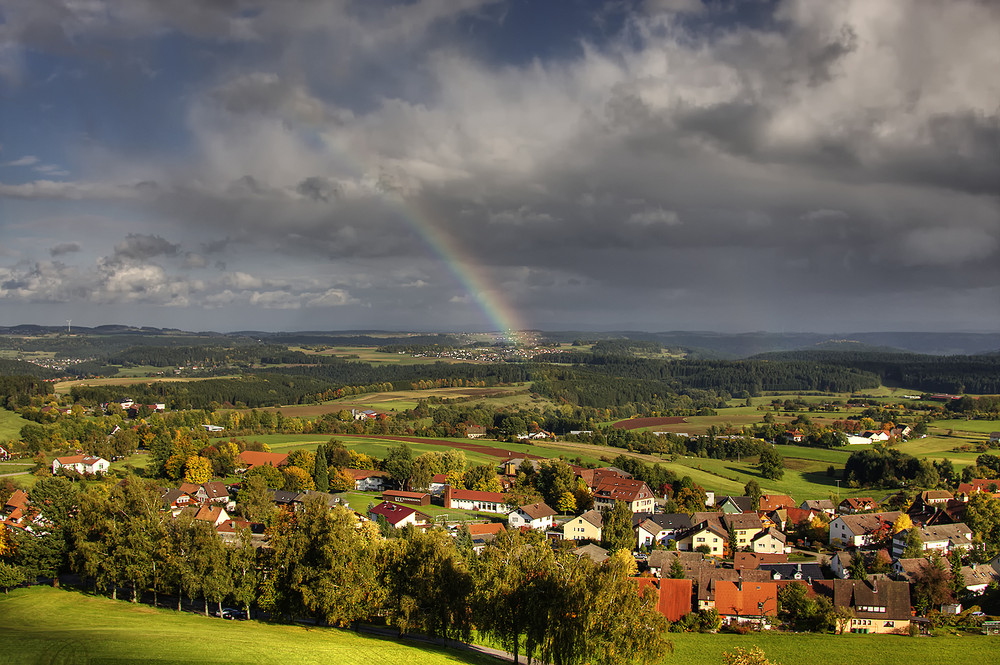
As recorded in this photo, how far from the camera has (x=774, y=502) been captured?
59250 mm

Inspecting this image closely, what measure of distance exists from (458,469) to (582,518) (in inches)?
753

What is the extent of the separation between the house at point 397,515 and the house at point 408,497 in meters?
5.46

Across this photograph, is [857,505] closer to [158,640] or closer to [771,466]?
[771,466]

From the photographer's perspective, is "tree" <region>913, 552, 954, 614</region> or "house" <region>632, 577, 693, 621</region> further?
"tree" <region>913, 552, 954, 614</region>

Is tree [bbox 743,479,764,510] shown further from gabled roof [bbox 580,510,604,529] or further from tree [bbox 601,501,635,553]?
tree [bbox 601,501,635,553]

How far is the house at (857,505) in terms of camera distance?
58781mm

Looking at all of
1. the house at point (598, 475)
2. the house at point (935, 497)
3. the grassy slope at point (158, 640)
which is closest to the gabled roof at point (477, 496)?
the house at point (598, 475)

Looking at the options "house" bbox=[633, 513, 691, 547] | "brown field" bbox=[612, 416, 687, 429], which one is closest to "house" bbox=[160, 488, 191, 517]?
"house" bbox=[633, 513, 691, 547]

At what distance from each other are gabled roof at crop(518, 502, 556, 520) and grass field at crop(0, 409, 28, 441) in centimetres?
6291

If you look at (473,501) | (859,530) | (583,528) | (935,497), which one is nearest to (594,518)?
(583,528)

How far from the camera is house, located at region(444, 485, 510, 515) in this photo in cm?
5975

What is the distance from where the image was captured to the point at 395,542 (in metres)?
30.9

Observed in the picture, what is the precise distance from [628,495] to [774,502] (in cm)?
1268

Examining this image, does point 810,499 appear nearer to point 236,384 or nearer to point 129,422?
point 129,422
